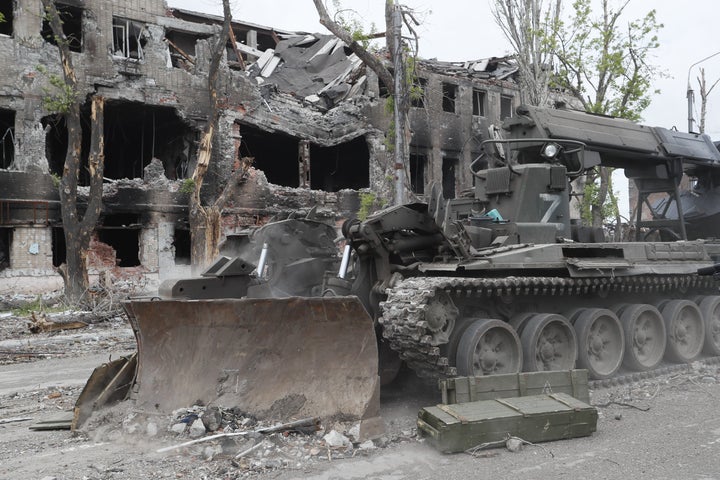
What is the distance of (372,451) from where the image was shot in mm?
5121

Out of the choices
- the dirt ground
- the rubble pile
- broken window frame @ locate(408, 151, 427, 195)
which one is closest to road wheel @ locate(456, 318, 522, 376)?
the dirt ground

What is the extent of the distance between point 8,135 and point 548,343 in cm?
1850

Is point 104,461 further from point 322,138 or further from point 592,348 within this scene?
point 322,138

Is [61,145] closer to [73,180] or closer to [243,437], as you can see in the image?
[73,180]

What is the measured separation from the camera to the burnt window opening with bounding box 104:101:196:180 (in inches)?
823

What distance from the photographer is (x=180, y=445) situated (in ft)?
16.9

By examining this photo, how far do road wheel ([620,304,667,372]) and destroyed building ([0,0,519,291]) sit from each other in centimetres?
874

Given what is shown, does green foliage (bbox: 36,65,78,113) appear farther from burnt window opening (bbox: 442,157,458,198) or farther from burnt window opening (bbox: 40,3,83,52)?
burnt window opening (bbox: 442,157,458,198)

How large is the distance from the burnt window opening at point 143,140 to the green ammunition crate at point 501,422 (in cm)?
1682

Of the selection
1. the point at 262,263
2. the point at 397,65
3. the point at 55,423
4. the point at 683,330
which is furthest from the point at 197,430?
the point at 397,65

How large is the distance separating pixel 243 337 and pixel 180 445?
1181mm

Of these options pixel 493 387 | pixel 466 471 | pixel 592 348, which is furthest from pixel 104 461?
pixel 592 348

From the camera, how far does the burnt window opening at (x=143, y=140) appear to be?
20.9 metres

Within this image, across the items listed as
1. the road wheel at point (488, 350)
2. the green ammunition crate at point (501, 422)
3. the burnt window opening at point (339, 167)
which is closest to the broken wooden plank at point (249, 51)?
the burnt window opening at point (339, 167)
